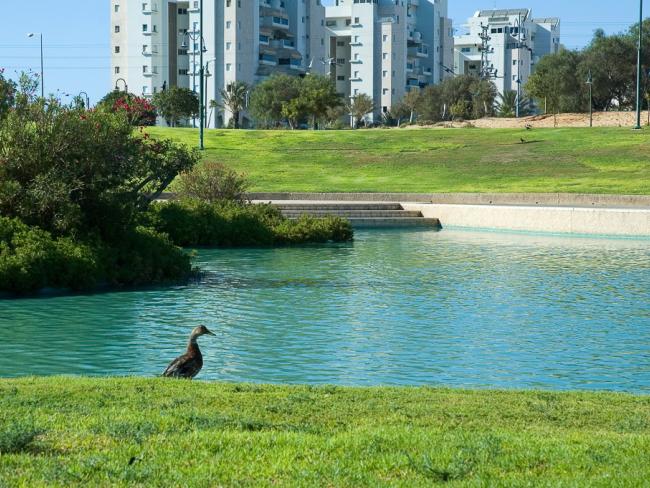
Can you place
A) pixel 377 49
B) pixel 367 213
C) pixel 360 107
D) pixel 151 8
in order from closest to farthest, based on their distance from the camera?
pixel 367 213, pixel 360 107, pixel 151 8, pixel 377 49

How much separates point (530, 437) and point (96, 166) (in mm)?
16250

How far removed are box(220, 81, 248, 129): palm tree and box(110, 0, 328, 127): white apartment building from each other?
2.52 metres

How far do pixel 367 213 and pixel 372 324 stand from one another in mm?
23066

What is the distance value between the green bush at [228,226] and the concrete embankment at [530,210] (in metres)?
8.15

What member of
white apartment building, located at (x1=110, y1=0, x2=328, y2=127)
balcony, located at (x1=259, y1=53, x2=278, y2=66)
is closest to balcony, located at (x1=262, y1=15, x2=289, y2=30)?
white apartment building, located at (x1=110, y1=0, x2=328, y2=127)

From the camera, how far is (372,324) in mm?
18234

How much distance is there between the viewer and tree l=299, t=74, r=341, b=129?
9912 centimetres

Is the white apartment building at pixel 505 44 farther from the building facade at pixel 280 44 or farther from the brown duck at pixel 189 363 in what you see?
the brown duck at pixel 189 363

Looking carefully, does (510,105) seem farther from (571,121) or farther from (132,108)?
(132,108)

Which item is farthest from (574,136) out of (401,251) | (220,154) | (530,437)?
(530,437)

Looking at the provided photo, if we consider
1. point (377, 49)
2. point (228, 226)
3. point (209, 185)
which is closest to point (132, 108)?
point (228, 226)

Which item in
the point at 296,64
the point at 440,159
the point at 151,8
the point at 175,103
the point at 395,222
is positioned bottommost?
the point at 395,222

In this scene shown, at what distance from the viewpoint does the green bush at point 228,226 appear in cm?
3112

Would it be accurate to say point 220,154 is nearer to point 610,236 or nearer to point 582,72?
point 610,236
